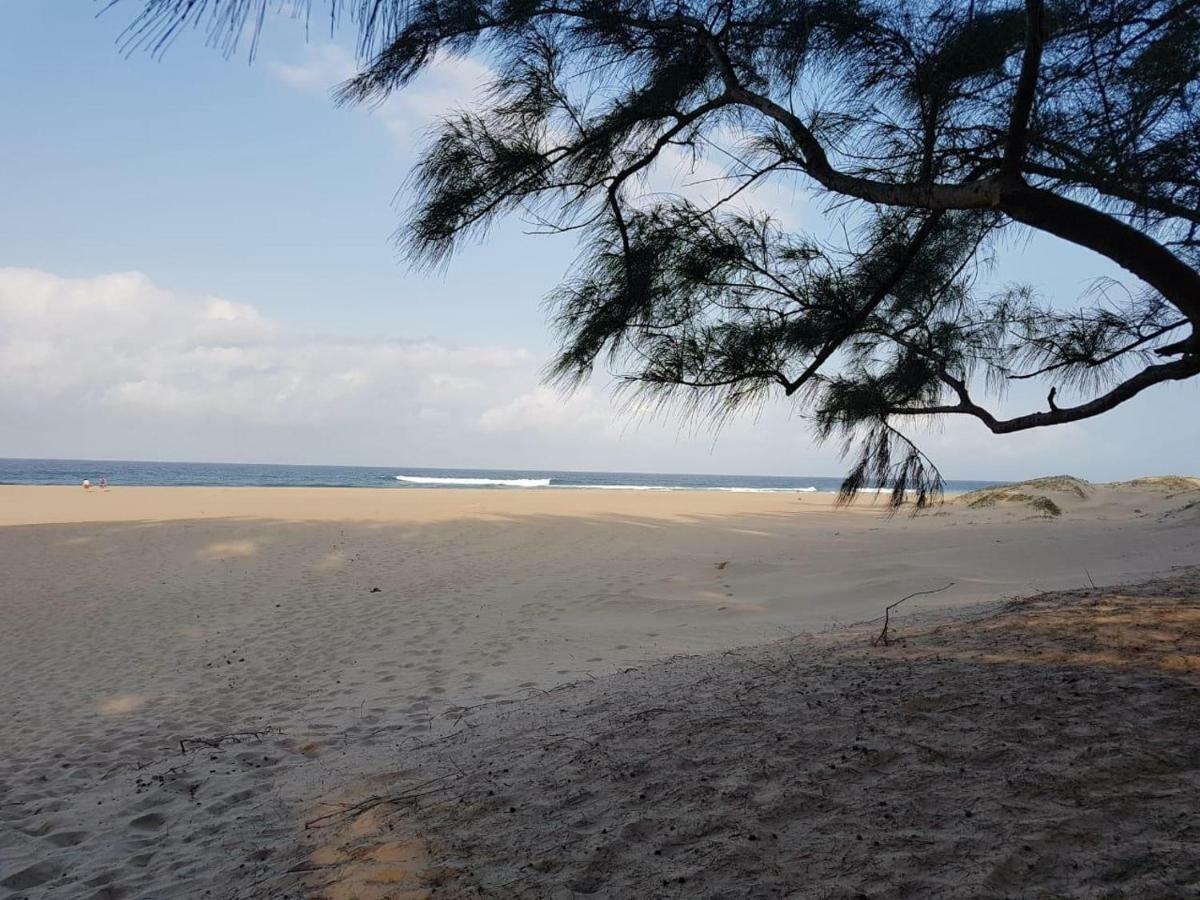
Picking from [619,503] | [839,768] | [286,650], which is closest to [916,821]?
[839,768]

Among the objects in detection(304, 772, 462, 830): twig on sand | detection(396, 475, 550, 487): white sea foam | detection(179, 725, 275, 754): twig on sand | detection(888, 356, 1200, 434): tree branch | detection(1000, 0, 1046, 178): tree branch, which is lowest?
detection(179, 725, 275, 754): twig on sand

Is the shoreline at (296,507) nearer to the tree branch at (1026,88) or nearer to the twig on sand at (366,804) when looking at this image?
the twig on sand at (366,804)

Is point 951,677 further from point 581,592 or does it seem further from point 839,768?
point 581,592

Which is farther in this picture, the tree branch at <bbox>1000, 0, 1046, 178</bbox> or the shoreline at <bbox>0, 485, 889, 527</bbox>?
the shoreline at <bbox>0, 485, 889, 527</bbox>

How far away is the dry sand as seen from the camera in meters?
2.40

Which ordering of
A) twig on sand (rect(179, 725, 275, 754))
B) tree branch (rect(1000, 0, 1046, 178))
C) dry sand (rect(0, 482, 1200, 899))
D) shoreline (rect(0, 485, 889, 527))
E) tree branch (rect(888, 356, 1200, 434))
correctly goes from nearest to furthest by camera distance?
tree branch (rect(1000, 0, 1046, 178)), dry sand (rect(0, 482, 1200, 899)), tree branch (rect(888, 356, 1200, 434)), twig on sand (rect(179, 725, 275, 754)), shoreline (rect(0, 485, 889, 527))

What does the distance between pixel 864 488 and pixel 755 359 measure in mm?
913

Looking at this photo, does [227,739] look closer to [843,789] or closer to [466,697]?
[466,697]

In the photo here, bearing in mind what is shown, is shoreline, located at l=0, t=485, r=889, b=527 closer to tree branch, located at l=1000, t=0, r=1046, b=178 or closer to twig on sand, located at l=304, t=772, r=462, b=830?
twig on sand, located at l=304, t=772, r=462, b=830

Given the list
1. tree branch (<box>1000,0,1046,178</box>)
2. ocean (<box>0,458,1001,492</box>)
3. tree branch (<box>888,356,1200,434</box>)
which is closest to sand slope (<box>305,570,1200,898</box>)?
tree branch (<box>888,356,1200,434</box>)

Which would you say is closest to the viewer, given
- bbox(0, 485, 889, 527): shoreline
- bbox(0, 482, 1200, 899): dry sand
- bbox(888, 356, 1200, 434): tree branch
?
bbox(0, 482, 1200, 899): dry sand

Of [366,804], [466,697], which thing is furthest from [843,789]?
[466,697]

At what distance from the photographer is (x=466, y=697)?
5238mm

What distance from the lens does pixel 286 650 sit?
6773mm
